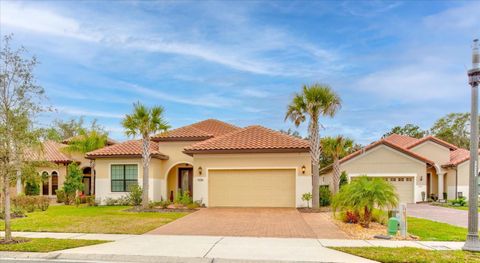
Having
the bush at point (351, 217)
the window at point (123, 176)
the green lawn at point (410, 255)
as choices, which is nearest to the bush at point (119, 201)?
the window at point (123, 176)

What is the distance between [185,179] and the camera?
29.1m

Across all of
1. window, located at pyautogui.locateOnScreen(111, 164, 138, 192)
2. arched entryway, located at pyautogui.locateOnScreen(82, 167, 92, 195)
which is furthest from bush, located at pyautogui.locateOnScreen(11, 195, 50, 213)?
Answer: arched entryway, located at pyautogui.locateOnScreen(82, 167, 92, 195)

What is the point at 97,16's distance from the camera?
16.8m

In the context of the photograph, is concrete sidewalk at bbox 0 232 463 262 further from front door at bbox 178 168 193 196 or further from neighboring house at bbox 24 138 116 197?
neighboring house at bbox 24 138 116 197

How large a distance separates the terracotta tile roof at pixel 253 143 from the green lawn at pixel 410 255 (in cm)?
1234

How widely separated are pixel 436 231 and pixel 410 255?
17.3 feet

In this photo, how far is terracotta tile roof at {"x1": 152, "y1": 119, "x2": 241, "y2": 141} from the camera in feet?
91.2

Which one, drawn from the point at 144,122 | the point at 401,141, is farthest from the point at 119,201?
the point at 401,141

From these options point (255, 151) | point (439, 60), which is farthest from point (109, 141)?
point (439, 60)

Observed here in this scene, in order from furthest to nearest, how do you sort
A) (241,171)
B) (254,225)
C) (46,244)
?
(241,171) → (254,225) → (46,244)

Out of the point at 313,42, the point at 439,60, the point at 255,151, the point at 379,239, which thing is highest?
the point at 313,42

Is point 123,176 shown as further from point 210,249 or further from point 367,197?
point 210,249

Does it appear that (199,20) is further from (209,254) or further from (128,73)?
(209,254)

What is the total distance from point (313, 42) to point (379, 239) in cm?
1076
